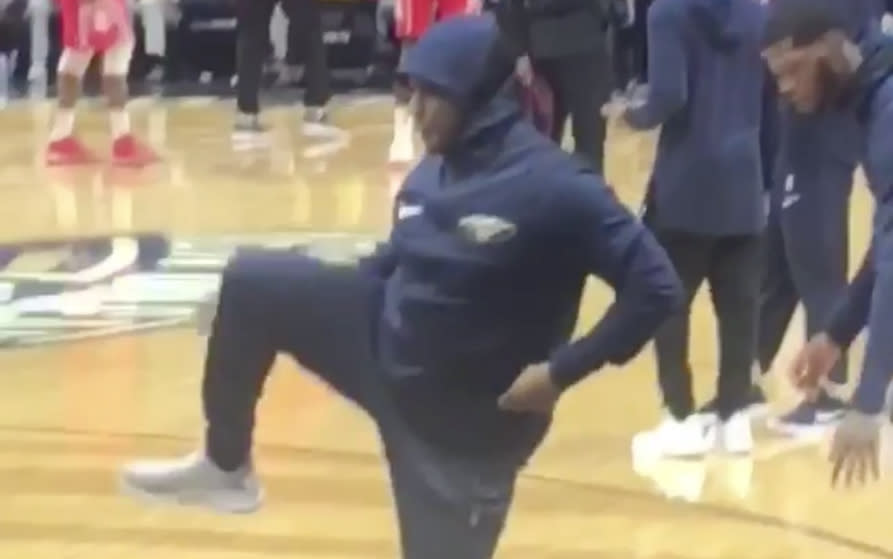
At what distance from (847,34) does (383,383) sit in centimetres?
107

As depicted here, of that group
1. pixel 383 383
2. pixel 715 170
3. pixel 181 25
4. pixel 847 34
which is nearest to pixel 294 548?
pixel 383 383

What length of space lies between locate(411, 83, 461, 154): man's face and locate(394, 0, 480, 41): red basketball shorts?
6729 mm

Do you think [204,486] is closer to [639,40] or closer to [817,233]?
[817,233]

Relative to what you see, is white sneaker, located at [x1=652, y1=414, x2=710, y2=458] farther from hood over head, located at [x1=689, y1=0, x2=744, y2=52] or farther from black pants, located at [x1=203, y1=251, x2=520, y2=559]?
black pants, located at [x1=203, y1=251, x2=520, y2=559]

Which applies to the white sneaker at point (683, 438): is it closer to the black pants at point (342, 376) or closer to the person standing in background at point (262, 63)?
the black pants at point (342, 376)

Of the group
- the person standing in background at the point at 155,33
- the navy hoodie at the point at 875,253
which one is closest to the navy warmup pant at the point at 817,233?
the navy hoodie at the point at 875,253

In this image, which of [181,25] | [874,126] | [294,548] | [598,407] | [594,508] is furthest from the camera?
[181,25]

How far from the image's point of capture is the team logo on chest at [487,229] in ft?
12.2

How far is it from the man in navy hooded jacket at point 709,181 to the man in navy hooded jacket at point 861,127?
1599 mm

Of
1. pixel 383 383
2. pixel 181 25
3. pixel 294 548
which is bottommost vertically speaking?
pixel 181 25

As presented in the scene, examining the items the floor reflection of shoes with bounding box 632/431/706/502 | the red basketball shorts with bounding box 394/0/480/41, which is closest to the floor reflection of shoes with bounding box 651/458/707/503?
the floor reflection of shoes with bounding box 632/431/706/502

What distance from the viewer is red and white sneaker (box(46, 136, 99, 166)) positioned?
36.6ft

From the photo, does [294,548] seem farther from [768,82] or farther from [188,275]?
[188,275]

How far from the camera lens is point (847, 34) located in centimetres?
380
